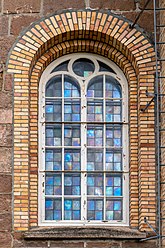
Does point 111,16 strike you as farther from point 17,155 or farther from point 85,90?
point 17,155

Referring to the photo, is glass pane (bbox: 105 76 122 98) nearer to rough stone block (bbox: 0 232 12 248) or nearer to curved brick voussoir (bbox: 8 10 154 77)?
curved brick voussoir (bbox: 8 10 154 77)

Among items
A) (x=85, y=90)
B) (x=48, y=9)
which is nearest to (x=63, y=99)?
(x=85, y=90)

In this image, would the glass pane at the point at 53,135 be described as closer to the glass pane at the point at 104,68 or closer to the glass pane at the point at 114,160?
the glass pane at the point at 114,160

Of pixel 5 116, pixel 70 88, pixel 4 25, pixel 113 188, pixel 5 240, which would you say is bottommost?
pixel 5 240

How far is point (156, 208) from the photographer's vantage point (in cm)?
1464

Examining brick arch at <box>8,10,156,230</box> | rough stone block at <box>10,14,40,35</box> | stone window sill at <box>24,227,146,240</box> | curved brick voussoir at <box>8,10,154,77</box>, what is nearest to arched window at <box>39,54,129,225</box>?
brick arch at <box>8,10,156,230</box>

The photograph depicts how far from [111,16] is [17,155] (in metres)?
2.85

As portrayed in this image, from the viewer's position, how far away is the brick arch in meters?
14.7

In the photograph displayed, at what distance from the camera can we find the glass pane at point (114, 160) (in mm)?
15133

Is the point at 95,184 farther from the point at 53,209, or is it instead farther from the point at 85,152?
the point at 53,209

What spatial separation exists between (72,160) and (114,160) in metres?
0.71

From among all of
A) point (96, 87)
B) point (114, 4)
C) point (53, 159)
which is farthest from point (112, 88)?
point (53, 159)

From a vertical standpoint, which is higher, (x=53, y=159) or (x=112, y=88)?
(x=112, y=88)

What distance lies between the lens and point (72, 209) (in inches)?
589
